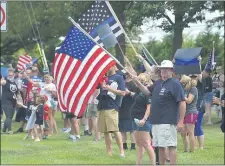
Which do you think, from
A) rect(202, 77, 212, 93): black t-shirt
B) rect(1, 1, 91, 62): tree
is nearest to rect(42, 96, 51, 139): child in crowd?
rect(202, 77, 212, 93): black t-shirt

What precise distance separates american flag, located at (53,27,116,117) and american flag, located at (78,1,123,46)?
18.1 inches

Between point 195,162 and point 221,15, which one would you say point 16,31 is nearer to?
point 221,15

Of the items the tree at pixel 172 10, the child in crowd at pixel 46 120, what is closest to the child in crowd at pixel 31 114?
the child in crowd at pixel 46 120

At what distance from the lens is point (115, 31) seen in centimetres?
1264

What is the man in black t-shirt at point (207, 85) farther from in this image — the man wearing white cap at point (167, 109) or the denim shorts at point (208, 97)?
the man wearing white cap at point (167, 109)

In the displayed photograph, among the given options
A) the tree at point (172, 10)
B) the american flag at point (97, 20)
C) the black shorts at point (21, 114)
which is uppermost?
the tree at point (172, 10)

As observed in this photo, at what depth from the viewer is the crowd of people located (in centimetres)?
1055

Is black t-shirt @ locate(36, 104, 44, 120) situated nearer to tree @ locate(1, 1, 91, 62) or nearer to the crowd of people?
the crowd of people

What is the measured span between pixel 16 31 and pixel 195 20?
65.8 ft

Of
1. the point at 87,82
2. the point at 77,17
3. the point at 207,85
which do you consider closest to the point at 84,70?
the point at 87,82

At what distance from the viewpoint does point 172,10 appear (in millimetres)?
23719

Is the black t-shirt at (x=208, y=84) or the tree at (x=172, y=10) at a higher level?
the tree at (x=172, y=10)

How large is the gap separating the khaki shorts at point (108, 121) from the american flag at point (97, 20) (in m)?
1.74

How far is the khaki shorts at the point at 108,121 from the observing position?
1363cm
